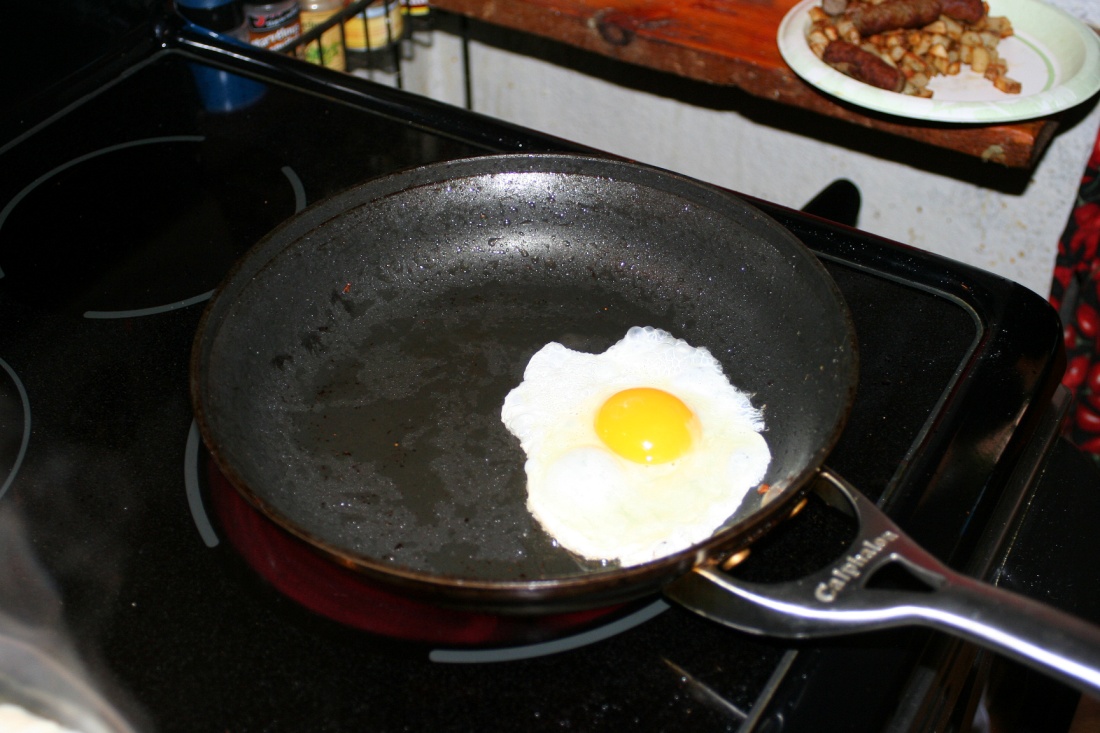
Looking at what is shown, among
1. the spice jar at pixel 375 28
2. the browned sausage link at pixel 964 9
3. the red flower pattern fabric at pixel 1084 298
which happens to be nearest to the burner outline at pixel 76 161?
the spice jar at pixel 375 28

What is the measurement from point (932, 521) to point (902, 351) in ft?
0.69

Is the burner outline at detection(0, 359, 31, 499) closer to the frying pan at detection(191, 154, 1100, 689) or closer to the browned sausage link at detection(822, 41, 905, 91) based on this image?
the frying pan at detection(191, 154, 1100, 689)

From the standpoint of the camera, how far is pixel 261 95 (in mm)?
1262

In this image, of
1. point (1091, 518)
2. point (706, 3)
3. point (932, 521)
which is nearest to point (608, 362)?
point (932, 521)

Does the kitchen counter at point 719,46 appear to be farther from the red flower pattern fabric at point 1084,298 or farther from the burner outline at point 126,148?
the burner outline at point 126,148

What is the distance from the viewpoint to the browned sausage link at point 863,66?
133 centimetres

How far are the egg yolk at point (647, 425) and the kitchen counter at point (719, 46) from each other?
79 centimetres

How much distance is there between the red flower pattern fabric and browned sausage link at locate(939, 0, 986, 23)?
11.5 inches

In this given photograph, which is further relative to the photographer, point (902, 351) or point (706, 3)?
point (706, 3)

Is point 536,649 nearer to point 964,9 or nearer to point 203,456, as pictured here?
point 203,456

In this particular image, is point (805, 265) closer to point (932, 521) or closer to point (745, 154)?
point (932, 521)

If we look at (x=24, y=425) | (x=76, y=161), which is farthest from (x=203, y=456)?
(x=76, y=161)

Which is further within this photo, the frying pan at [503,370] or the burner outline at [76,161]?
the burner outline at [76,161]

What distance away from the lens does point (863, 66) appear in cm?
134
